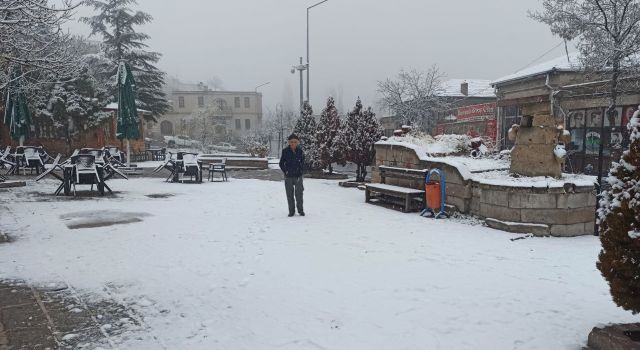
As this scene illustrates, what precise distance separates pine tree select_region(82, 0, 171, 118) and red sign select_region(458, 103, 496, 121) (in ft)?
74.8

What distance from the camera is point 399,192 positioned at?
390 inches

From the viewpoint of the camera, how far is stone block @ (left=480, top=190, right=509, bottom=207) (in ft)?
26.0

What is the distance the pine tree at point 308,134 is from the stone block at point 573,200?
11.7 metres

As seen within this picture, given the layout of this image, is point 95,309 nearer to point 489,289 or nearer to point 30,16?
point 489,289

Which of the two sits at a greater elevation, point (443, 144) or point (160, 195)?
point (443, 144)

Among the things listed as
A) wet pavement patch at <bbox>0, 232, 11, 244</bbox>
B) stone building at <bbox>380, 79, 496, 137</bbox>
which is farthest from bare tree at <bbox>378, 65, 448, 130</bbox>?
wet pavement patch at <bbox>0, 232, 11, 244</bbox>

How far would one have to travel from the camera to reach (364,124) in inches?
600

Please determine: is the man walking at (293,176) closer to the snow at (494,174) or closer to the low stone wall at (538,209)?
the snow at (494,174)

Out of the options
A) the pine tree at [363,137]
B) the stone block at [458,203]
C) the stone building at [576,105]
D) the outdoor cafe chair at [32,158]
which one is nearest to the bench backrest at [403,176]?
the stone block at [458,203]

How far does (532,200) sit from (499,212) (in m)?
0.64

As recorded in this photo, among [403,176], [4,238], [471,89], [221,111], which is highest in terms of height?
[221,111]

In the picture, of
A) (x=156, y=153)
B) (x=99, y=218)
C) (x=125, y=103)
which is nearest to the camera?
(x=99, y=218)

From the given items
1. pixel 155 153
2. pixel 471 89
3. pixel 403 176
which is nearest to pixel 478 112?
pixel 471 89

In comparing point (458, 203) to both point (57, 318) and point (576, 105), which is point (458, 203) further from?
point (576, 105)
